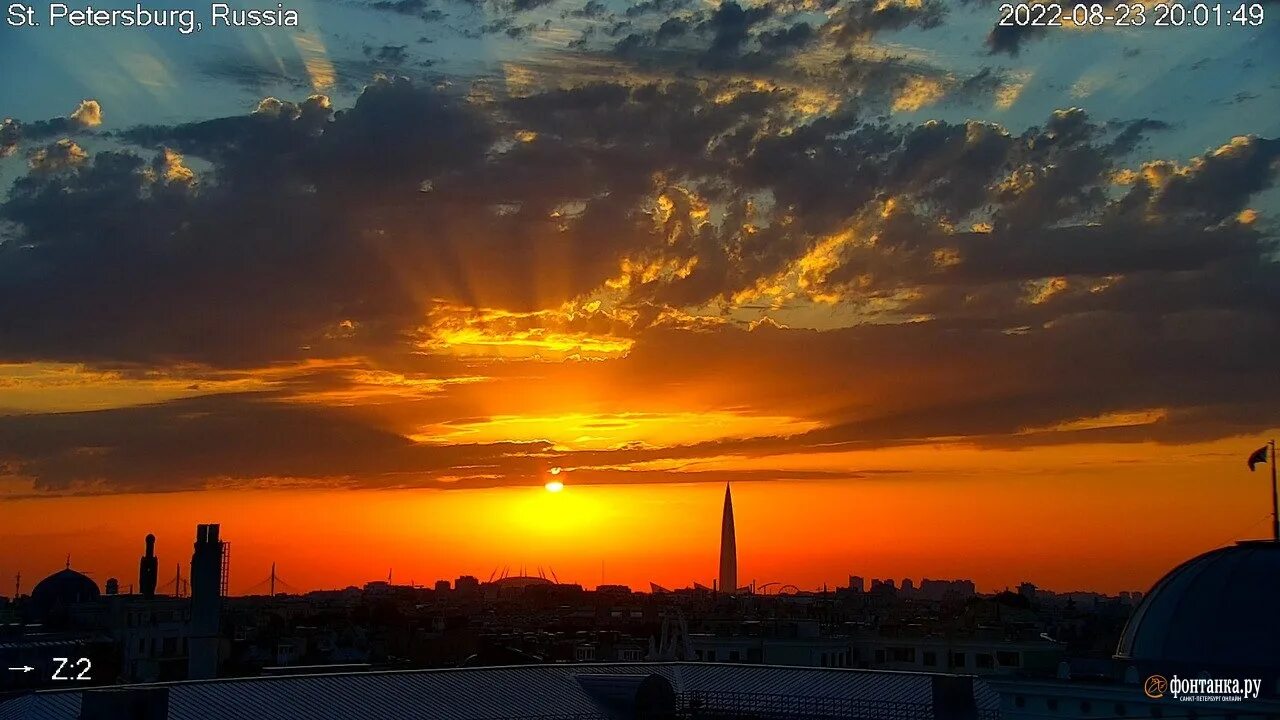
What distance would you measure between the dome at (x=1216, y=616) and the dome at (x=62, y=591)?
9798cm

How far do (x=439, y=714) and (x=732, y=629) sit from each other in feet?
216

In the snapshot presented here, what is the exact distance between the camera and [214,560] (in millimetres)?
111312

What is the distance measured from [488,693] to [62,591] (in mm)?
80534

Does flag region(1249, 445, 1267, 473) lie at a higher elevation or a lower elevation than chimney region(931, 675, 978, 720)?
higher

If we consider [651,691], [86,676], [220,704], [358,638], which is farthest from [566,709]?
[358,638]

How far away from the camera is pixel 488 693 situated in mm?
57594

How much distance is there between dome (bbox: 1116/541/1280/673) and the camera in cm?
4675

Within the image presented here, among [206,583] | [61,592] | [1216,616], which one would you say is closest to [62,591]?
[61,592]

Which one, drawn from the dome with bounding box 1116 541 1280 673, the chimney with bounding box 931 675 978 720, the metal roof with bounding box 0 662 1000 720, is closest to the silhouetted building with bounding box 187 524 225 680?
the metal roof with bounding box 0 662 1000 720

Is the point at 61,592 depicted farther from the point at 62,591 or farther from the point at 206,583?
the point at 206,583

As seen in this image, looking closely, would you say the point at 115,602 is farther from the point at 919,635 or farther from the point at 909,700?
the point at 909,700

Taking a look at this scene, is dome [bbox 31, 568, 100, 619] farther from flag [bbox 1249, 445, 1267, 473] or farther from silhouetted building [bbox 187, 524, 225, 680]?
flag [bbox 1249, 445, 1267, 473]

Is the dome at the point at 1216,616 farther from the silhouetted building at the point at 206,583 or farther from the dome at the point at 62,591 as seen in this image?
the dome at the point at 62,591

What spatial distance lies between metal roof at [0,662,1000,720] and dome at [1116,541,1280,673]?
8.28 m
